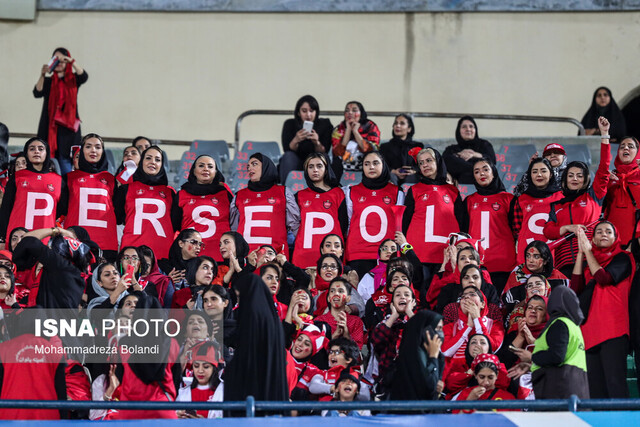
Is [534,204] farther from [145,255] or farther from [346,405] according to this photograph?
[346,405]

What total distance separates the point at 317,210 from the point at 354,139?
1.80 metres

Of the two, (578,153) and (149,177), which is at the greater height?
(578,153)

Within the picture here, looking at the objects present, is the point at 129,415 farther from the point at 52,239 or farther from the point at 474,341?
Result: the point at 474,341

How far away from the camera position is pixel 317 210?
9211 mm

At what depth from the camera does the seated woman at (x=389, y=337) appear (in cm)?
739

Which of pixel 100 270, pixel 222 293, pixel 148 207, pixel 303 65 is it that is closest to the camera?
pixel 222 293

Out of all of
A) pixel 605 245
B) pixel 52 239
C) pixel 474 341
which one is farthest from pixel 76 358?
pixel 605 245

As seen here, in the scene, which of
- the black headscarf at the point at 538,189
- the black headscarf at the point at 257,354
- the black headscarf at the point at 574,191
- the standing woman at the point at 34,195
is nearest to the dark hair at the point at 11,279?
the standing woman at the point at 34,195

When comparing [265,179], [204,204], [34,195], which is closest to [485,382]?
[265,179]

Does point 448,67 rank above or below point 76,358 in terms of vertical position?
above

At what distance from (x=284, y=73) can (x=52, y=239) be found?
852cm

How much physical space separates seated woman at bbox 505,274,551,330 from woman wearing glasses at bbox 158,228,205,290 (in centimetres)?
255

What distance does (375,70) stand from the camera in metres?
15.9

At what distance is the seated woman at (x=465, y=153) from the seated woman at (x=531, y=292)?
2673 mm
